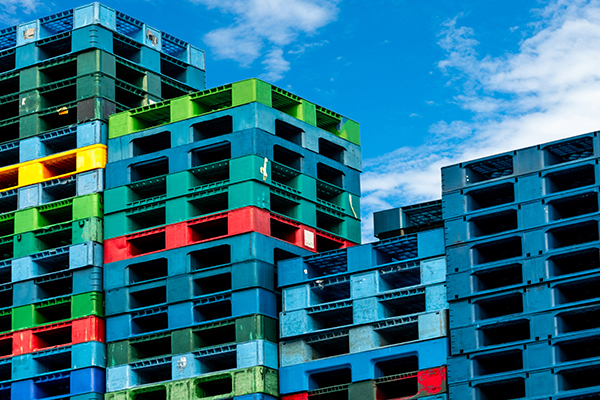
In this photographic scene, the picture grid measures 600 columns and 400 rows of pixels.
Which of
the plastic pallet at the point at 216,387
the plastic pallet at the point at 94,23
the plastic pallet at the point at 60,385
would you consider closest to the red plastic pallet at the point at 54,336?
the plastic pallet at the point at 60,385

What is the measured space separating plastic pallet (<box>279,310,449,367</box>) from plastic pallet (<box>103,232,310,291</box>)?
569 centimetres

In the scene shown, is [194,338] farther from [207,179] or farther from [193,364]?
[207,179]

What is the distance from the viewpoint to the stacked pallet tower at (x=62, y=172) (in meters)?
97.0

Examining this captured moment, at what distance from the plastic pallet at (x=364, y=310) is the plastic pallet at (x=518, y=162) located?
680 centimetres

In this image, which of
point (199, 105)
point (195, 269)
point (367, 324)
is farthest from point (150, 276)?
point (367, 324)

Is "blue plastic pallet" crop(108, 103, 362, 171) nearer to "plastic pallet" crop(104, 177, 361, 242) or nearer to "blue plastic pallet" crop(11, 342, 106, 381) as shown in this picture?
"plastic pallet" crop(104, 177, 361, 242)

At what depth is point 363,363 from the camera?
288ft

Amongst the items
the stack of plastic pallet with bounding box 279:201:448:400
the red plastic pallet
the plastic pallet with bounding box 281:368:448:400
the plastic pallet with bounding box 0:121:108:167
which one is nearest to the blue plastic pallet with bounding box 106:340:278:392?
the stack of plastic pallet with bounding box 279:201:448:400

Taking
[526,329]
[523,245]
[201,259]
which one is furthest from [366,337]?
[201,259]

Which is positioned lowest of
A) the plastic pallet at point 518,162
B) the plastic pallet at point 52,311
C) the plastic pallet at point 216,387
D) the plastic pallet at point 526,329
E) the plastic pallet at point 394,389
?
the plastic pallet at point 394,389

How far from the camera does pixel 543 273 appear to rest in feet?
271

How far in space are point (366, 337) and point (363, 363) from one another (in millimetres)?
1706

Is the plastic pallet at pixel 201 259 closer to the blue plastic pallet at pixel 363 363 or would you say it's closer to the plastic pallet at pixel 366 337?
the plastic pallet at pixel 366 337

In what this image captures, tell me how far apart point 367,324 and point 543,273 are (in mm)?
12295
